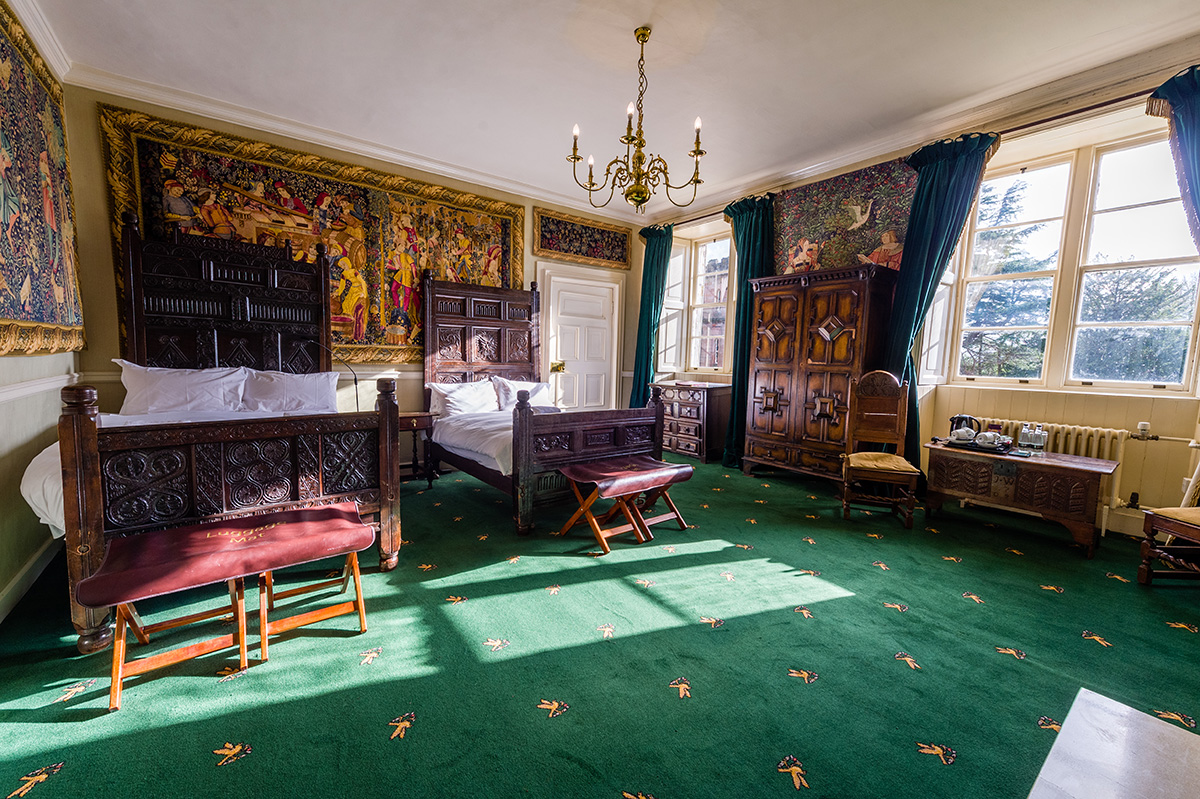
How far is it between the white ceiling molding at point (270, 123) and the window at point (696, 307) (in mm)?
2456

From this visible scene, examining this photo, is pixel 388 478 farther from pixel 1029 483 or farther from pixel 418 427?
pixel 1029 483

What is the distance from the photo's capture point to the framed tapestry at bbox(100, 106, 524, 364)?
408 centimetres

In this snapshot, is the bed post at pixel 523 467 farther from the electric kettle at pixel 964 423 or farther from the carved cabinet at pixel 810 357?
the electric kettle at pixel 964 423

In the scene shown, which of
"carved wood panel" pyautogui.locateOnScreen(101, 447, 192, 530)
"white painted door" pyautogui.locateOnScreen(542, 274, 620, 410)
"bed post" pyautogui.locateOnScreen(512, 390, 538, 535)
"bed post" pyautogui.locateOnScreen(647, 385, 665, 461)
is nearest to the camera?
"carved wood panel" pyautogui.locateOnScreen(101, 447, 192, 530)

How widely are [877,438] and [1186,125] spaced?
2773 mm

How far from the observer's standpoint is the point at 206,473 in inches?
95.8

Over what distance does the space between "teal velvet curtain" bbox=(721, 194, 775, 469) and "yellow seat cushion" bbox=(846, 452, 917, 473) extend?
174 cm

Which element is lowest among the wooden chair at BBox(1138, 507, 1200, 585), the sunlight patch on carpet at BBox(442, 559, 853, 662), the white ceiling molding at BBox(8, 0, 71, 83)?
the sunlight patch on carpet at BBox(442, 559, 853, 662)

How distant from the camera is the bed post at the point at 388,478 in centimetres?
291

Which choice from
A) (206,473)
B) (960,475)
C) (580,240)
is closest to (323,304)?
(206,473)

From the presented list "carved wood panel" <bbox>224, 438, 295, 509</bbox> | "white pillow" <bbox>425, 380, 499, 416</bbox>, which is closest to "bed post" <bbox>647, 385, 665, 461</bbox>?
"white pillow" <bbox>425, 380, 499, 416</bbox>

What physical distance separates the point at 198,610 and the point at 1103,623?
4.71 meters

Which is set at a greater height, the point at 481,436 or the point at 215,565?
the point at 481,436

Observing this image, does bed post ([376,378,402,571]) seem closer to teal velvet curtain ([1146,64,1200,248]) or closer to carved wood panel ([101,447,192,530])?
carved wood panel ([101,447,192,530])
